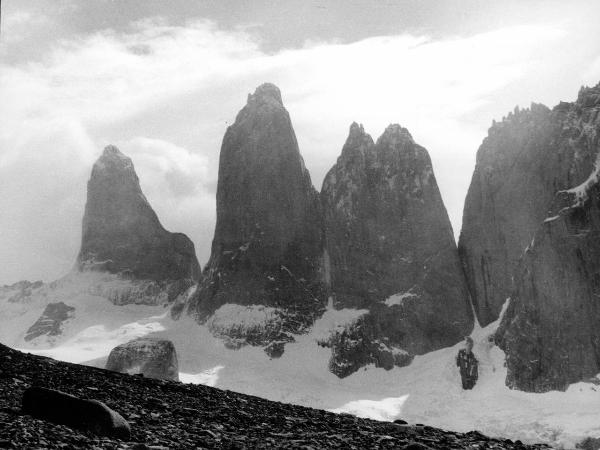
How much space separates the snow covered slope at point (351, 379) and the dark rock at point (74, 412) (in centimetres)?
9570

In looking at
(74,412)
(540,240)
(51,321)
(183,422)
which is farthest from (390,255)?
(74,412)

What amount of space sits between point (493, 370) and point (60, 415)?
12862 centimetres

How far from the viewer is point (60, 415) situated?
17.9 m

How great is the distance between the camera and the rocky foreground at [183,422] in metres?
17.1

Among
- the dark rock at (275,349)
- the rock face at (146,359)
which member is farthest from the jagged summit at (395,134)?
the rock face at (146,359)

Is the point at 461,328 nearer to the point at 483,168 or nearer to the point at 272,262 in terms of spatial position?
the point at 483,168

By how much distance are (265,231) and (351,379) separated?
4253 cm

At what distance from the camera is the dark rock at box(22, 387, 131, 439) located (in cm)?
1762

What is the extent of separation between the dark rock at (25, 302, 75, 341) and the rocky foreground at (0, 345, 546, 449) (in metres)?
170

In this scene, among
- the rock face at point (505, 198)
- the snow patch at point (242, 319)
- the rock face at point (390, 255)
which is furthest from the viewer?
the snow patch at point (242, 319)

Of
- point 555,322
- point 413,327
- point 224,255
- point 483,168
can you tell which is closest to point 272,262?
point 224,255

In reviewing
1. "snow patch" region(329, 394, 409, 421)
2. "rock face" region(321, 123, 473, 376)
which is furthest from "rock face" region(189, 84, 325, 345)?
"snow patch" region(329, 394, 409, 421)

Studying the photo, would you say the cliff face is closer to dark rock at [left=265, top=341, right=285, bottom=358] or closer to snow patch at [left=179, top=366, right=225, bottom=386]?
dark rock at [left=265, top=341, right=285, bottom=358]

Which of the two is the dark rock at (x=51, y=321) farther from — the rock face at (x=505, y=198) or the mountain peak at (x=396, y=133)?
the rock face at (x=505, y=198)
